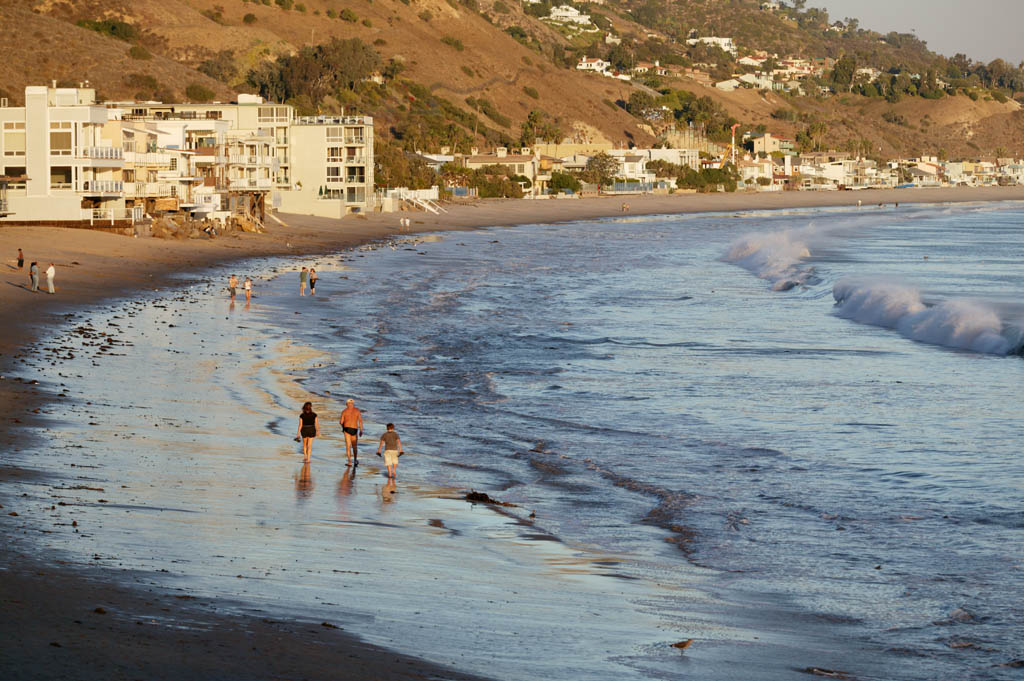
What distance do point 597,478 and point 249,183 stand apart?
65.6 m

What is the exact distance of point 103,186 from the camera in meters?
63.3

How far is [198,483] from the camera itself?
55.4 feet

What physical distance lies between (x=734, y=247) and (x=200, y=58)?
114 meters

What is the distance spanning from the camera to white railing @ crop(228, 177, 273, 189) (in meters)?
79.2

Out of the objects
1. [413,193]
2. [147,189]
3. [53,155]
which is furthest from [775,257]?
[413,193]

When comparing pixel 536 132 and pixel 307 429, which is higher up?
pixel 536 132

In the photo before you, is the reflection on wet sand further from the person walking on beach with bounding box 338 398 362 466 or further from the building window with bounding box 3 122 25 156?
the building window with bounding box 3 122 25 156

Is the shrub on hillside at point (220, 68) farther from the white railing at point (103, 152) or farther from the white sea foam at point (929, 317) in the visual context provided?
the white sea foam at point (929, 317)

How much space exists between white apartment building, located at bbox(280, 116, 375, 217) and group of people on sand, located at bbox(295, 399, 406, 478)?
256ft

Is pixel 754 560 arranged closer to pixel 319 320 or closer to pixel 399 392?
pixel 399 392

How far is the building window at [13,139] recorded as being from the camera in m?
62.1

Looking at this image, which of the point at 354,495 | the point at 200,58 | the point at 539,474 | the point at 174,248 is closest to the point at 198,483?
the point at 354,495

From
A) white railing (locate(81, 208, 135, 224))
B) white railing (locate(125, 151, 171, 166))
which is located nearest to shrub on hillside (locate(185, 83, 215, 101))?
white railing (locate(125, 151, 171, 166))

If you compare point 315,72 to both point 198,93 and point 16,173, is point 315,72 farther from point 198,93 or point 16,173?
point 16,173
